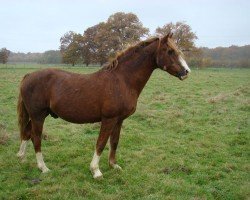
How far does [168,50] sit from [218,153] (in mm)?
3239

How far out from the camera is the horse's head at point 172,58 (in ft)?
19.4

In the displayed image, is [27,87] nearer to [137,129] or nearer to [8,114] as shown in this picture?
[137,129]

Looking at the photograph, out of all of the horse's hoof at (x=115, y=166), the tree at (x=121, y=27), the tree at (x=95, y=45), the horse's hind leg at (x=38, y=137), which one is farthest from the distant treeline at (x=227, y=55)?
the horse's hind leg at (x=38, y=137)

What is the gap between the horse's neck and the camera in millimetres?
6211

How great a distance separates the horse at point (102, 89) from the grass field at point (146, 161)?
0.46 meters

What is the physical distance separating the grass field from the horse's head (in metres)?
2.12

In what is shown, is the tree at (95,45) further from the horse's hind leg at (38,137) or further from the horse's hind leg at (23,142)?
the horse's hind leg at (38,137)

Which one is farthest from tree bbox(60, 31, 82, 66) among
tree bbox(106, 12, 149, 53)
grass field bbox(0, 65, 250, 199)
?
grass field bbox(0, 65, 250, 199)

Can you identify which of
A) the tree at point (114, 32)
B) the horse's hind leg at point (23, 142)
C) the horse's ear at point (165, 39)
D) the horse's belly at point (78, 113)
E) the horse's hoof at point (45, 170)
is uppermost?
the tree at point (114, 32)

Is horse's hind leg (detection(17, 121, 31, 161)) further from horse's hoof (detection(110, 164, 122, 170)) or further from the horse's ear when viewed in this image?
the horse's ear

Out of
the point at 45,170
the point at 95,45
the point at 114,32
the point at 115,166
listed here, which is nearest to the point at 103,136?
the point at 115,166

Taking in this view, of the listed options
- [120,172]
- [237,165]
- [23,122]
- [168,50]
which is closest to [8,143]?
[23,122]

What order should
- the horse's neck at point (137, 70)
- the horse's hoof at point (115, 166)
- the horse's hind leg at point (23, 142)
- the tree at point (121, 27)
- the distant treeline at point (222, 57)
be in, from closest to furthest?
the horse's neck at point (137, 70), the horse's hoof at point (115, 166), the horse's hind leg at point (23, 142), the tree at point (121, 27), the distant treeline at point (222, 57)

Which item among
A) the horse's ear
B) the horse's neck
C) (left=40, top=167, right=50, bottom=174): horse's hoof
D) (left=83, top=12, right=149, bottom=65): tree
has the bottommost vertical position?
(left=40, top=167, right=50, bottom=174): horse's hoof
